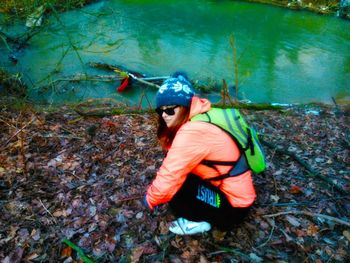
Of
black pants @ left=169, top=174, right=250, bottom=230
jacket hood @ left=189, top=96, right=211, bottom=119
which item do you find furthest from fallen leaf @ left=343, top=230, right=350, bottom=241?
jacket hood @ left=189, top=96, right=211, bottom=119

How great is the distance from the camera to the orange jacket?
2523 mm

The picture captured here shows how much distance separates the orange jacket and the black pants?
0.41 feet

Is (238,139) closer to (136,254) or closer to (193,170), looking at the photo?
(193,170)

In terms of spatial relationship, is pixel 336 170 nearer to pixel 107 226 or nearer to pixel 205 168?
pixel 205 168

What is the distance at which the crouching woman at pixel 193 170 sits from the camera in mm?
2545

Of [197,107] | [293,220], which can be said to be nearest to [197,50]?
[293,220]

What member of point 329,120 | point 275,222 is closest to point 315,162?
point 275,222

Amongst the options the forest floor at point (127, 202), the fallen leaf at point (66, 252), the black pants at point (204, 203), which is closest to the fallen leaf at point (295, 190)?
the forest floor at point (127, 202)

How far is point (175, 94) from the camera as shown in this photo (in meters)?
2.62

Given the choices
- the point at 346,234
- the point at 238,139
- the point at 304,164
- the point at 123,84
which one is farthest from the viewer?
the point at 123,84

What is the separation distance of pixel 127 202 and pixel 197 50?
1087 cm

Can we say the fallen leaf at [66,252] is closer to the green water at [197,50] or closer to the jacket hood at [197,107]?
the jacket hood at [197,107]

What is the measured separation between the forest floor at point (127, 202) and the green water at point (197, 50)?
3.50 meters

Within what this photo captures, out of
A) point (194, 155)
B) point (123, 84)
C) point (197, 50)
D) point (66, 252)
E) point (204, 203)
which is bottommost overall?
point (123, 84)
